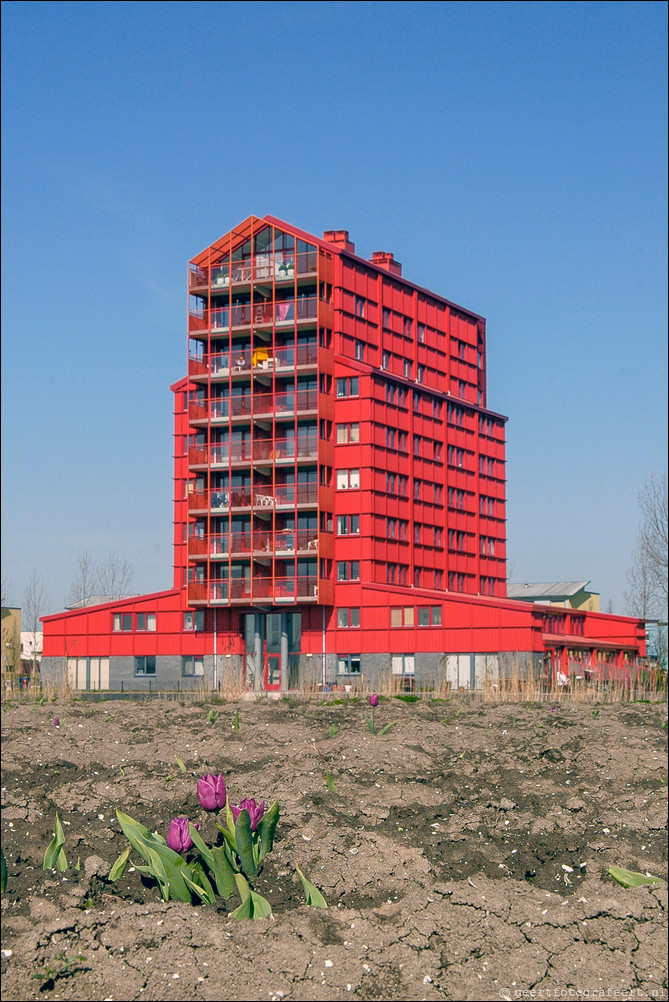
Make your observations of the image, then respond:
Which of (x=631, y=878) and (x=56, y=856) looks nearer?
(x=56, y=856)

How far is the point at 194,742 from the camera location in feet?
57.4

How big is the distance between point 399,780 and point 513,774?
1783 mm

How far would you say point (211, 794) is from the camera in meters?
11.9

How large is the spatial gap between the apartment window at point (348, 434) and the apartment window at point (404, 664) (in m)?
12.0

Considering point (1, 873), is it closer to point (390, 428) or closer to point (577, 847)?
point (577, 847)

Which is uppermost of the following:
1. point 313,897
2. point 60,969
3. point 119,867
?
point 119,867

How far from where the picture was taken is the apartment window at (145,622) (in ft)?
219

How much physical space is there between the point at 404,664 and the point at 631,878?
49.3 meters

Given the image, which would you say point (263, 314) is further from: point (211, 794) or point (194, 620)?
point (211, 794)

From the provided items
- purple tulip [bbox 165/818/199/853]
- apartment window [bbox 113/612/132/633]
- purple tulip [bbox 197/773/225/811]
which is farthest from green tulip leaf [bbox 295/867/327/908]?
apartment window [bbox 113/612/132/633]

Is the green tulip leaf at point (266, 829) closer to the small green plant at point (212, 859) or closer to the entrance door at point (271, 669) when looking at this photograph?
the small green plant at point (212, 859)

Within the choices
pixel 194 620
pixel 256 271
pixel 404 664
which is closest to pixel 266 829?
pixel 404 664

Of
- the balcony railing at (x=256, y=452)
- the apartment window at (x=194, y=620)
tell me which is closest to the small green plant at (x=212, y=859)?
the balcony railing at (x=256, y=452)

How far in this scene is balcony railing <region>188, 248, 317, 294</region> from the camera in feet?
211
